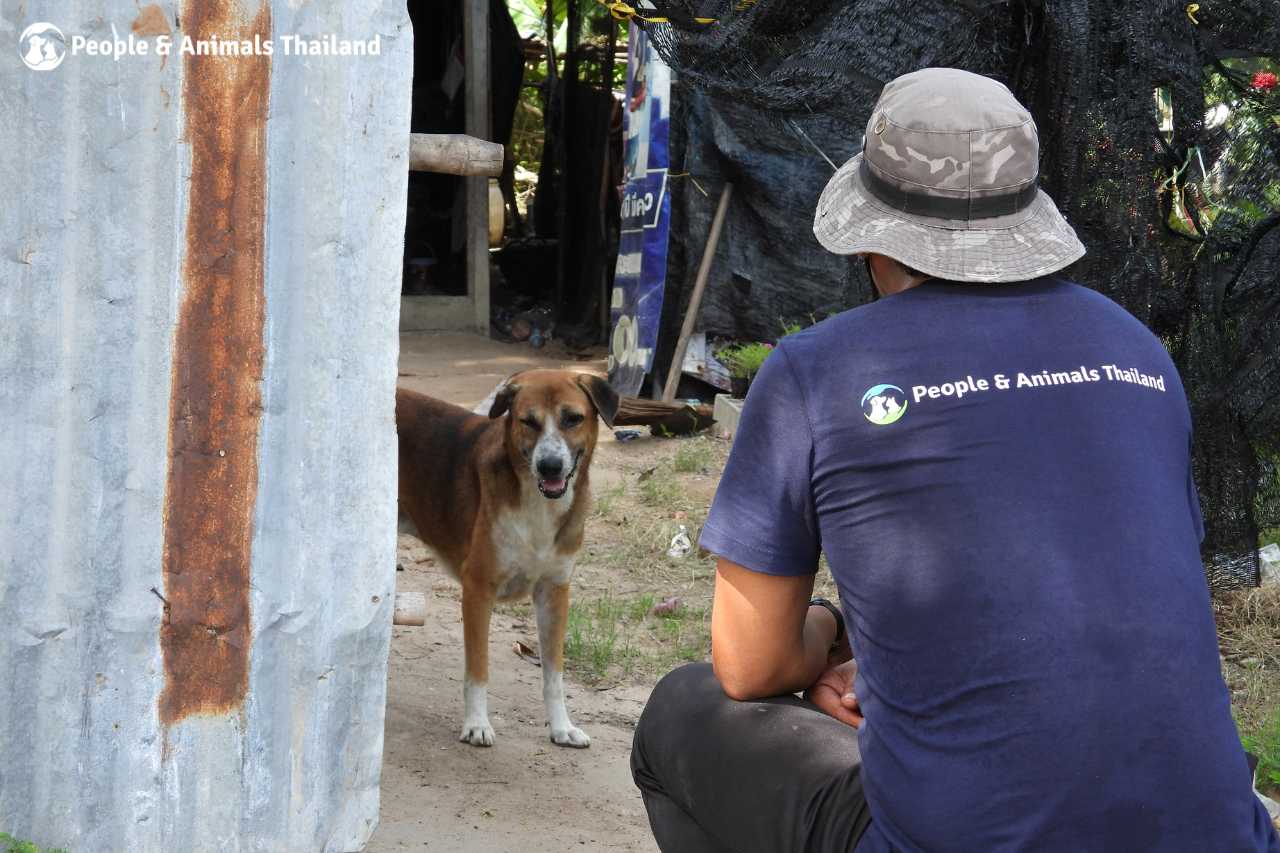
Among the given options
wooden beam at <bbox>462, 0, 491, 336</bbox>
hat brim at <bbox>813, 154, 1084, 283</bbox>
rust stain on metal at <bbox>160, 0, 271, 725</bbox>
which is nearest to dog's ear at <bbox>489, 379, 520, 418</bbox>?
rust stain on metal at <bbox>160, 0, 271, 725</bbox>

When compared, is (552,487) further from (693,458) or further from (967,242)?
(693,458)

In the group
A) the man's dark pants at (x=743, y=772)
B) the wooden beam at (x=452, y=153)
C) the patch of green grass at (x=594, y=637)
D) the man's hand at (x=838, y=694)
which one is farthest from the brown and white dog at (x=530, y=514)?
the man's hand at (x=838, y=694)

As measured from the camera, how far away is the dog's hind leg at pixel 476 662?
450cm

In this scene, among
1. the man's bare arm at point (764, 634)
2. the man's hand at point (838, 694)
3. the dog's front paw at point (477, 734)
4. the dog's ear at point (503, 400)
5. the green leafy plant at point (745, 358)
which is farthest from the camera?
the green leafy plant at point (745, 358)

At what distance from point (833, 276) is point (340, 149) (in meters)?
7.20

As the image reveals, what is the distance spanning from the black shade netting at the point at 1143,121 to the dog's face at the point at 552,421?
3.56ft

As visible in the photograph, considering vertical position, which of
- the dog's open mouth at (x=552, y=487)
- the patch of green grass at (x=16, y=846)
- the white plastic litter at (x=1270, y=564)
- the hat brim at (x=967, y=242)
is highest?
the hat brim at (x=967, y=242)

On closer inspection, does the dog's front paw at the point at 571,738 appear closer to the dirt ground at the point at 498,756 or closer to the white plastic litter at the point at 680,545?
the dirt ground at the point at 498,756

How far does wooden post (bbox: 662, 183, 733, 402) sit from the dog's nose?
5.24m

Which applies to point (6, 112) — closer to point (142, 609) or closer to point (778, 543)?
point (142, 609)

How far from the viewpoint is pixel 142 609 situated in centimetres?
244

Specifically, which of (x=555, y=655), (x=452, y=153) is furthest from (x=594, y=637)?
(x=452, y=153)

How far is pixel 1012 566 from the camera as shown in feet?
5.64

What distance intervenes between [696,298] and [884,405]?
8.07m
